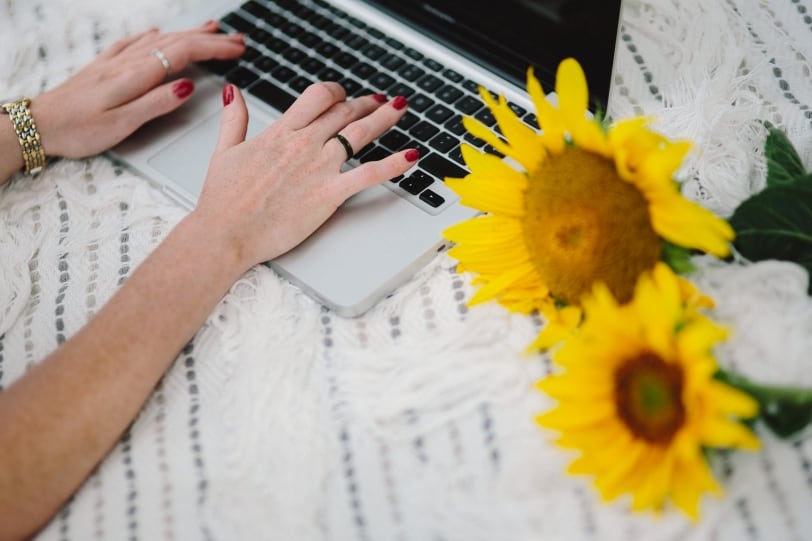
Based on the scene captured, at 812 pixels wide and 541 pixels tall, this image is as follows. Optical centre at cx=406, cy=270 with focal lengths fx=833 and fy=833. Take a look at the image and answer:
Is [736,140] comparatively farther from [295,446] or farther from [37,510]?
[37,510]

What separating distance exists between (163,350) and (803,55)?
66cm

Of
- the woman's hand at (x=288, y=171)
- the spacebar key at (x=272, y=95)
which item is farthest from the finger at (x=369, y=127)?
the spacebar key at (x=272, y=95)

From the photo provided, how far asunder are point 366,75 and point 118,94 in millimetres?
249

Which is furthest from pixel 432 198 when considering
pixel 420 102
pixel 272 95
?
pixel 272 95

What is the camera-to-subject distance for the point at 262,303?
2.32 feet

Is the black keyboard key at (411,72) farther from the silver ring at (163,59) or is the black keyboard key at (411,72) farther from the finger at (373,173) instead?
the silver ring at (163,59)

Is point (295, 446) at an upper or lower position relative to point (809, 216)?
lower

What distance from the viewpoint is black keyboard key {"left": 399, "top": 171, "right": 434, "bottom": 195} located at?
75 cm

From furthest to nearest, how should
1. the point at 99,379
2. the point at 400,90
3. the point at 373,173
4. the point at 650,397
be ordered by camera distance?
the point at 400,90 → the point at 373,173 → the point at 99,379 → the point at 650,397

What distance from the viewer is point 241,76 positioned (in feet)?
2.91

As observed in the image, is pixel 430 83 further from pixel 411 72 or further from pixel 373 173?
pixel 373 173

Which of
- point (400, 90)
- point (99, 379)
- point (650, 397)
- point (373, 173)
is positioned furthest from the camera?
point (400, 90)

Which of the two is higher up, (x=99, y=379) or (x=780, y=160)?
(x=780, y=160)

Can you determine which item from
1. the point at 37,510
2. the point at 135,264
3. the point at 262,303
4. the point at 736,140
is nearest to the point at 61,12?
the point at 135,264
